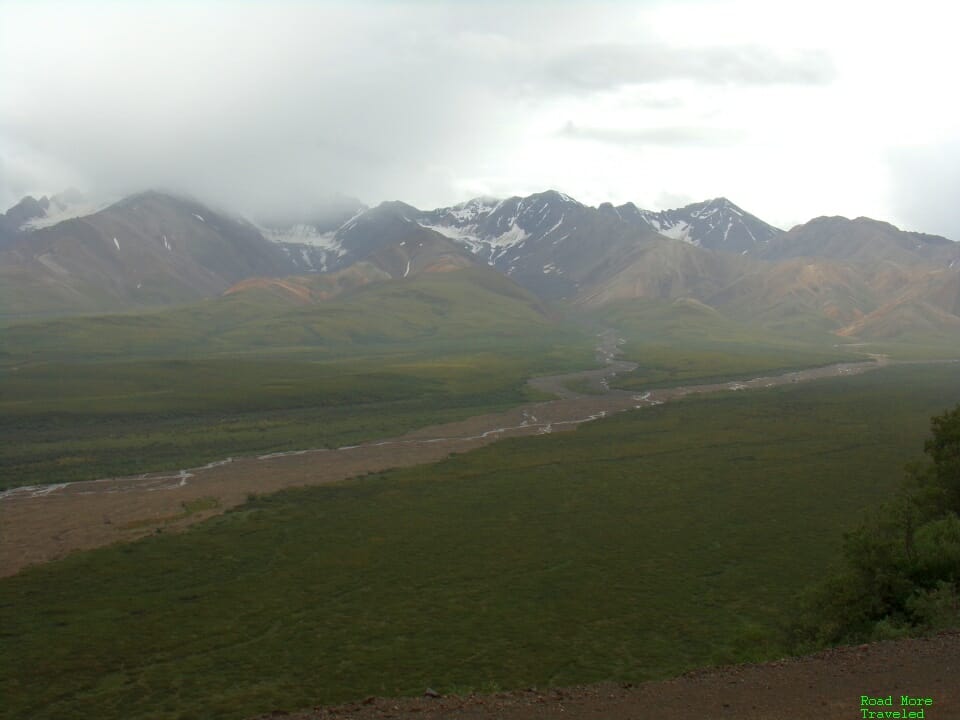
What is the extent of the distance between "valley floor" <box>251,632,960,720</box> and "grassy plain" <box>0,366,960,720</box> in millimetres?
4880

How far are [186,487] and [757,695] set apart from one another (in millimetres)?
62709

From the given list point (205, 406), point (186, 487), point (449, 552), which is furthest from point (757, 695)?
point (205, 406)

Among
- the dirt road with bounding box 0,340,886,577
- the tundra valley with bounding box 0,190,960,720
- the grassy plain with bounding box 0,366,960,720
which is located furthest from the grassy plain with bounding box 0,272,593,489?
the grassy plain with bounding box 0,366,960,720

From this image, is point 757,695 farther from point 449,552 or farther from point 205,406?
point 205,406

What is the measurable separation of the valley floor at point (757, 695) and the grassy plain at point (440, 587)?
4.88 meters

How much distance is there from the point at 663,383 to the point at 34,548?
400 ft

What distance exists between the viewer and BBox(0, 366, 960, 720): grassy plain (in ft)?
114

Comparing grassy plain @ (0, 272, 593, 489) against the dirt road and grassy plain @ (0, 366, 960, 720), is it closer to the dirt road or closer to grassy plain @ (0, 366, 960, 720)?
the dirt road

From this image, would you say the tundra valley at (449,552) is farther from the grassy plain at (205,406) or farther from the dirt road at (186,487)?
the grassy plain at (205,406)

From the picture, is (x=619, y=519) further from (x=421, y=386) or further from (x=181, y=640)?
(x=421, y=386)

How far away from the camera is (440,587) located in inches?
1826

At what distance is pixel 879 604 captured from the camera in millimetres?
30078

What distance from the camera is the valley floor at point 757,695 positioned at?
2028 centimetres

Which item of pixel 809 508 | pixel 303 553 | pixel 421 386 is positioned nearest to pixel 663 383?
pixel 421 386
